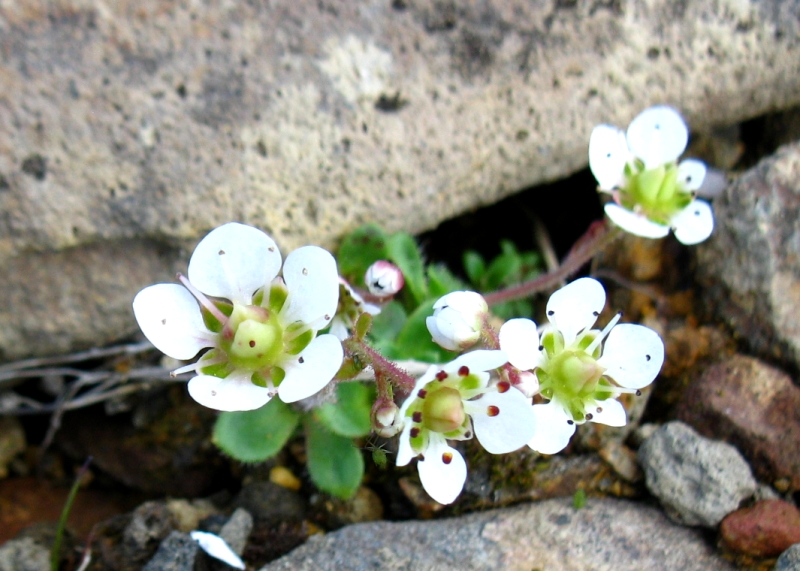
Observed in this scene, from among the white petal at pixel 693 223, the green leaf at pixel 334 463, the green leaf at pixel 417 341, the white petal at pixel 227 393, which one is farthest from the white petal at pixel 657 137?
the white petal at pixel 227 393

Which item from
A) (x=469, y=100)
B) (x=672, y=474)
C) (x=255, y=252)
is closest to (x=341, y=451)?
(x=255, y=252)

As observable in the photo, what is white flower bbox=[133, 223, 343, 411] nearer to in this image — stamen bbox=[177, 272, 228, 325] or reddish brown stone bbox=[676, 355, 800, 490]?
stamen bbox=[177, 272, 228, 325]

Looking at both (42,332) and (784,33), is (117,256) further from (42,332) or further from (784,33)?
(784,33)

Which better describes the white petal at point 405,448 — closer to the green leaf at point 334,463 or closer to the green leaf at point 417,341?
the green leaf at point 334,463

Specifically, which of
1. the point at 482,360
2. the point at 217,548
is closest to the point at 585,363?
the point at 482,360

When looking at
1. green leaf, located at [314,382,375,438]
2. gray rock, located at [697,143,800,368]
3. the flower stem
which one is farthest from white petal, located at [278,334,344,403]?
gray rock, located at [697,143,800,368]

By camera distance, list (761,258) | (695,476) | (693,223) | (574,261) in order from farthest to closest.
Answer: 1. (574,261)
2. (761,258)
3. (693,223)
4. (695,476)

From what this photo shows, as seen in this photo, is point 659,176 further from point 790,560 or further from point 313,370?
point 313,370
